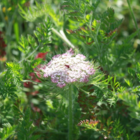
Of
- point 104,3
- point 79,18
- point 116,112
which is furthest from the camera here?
point 104,3

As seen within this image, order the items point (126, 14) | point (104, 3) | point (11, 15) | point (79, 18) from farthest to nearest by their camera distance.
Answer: point (126, 14) < point (104, 3) < point (11, 15) < point (79, 18)

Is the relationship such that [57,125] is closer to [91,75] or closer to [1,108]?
[1,108]

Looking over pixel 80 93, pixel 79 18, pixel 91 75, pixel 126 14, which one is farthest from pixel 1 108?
pixel 126 14

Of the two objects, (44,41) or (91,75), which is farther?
(44,41)

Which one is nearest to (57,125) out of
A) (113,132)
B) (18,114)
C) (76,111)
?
(76,111)

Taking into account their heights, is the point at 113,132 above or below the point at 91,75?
below

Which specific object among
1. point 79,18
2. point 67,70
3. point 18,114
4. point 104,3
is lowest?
point 18,114

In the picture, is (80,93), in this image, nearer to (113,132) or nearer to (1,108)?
(113,132)
